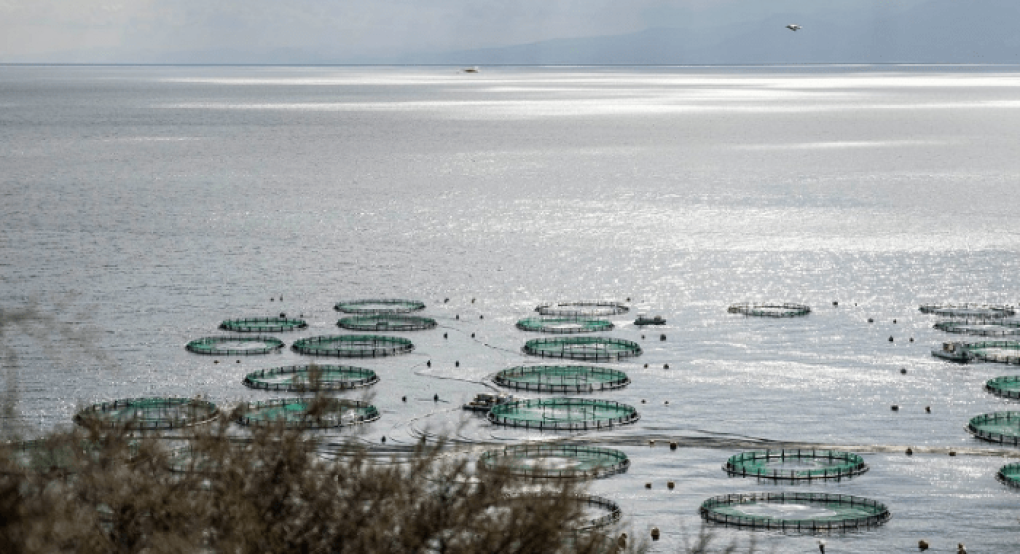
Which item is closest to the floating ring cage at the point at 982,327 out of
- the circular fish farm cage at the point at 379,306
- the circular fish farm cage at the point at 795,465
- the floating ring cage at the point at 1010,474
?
the floating ring cage at the point at 1010,474

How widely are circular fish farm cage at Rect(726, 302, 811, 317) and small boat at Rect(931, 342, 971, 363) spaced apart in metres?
19.1

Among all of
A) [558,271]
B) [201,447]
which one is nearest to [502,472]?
[201,447]

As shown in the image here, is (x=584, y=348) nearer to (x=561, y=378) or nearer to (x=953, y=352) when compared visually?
(x=561, y=378)

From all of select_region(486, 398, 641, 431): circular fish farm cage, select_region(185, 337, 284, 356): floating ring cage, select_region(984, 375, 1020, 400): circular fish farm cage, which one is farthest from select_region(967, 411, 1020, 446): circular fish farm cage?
select_region(185, 337, 284, 356): floating ring cage

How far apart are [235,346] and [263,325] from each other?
28.6 ft

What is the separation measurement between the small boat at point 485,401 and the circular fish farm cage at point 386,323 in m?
28.1

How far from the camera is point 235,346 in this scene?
5276 inches

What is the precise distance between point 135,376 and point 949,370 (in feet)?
223

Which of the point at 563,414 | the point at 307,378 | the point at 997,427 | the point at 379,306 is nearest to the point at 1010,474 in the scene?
the point at 997,427

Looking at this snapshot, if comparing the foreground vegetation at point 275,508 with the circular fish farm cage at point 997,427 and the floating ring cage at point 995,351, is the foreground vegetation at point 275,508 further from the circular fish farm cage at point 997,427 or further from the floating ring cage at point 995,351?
the floating ring cage at point 995,351

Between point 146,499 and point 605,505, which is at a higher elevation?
point 146,499

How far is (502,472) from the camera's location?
44.3 metres

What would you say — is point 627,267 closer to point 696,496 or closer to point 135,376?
point 135,376

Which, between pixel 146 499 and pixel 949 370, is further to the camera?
pixel 949 370
